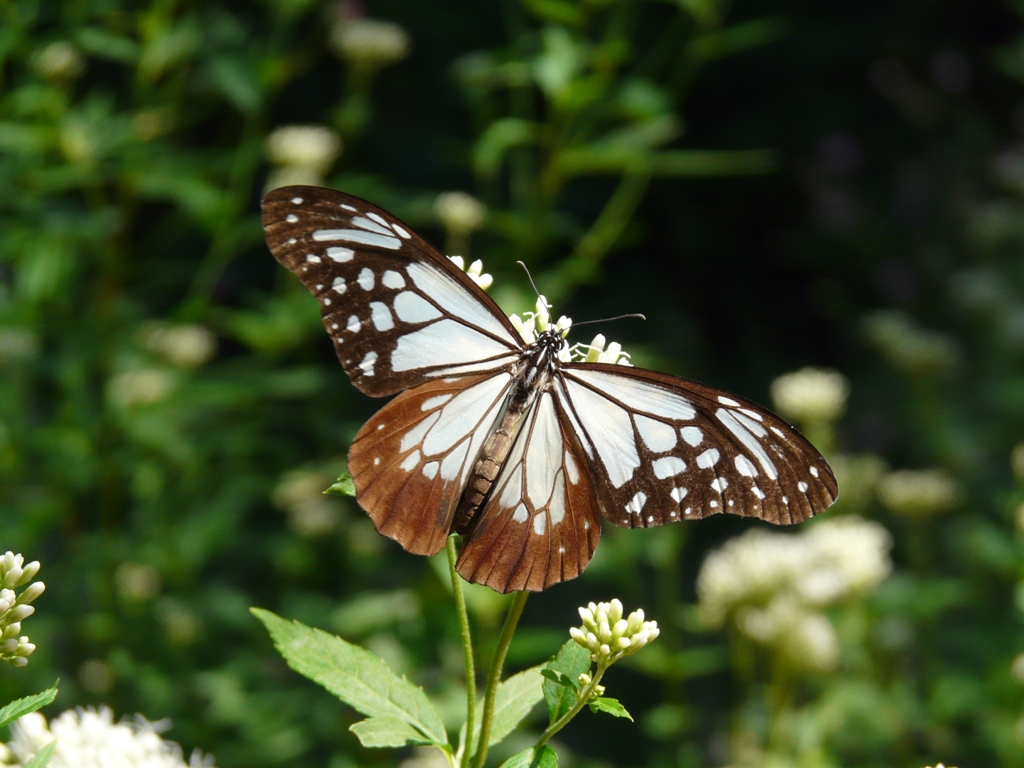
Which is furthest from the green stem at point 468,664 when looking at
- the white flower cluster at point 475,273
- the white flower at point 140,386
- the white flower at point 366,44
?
the white flower at point 366,44

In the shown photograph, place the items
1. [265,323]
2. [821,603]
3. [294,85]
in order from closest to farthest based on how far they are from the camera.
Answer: [821,603] < [265,323] < [294,85]

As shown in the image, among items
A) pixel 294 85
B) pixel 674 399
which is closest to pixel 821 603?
pixel 674 399

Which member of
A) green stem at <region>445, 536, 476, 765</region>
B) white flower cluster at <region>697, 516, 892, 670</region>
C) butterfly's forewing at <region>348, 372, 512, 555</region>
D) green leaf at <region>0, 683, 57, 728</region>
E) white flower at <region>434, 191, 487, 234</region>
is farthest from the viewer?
white flower at <region>434, 191, 487, 234</region>

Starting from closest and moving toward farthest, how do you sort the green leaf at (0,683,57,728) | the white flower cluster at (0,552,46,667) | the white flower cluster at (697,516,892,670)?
the green leaf at (0,683,57,728), the white flower cluster at (0,552,46,667), the white flower cluster at (697,516,892,670)

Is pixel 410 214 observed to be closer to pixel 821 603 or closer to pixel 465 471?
pixel 821 603

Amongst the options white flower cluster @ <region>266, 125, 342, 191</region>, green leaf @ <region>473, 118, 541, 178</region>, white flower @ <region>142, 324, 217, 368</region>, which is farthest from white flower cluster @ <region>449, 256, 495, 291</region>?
white flower @ <region>142, 324, 217, 368</region>

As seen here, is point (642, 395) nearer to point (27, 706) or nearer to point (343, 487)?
point (343, 487)

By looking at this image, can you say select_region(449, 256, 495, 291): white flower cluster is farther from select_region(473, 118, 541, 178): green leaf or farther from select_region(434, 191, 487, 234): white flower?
select_region(434, 191, 487, 234): white flower
